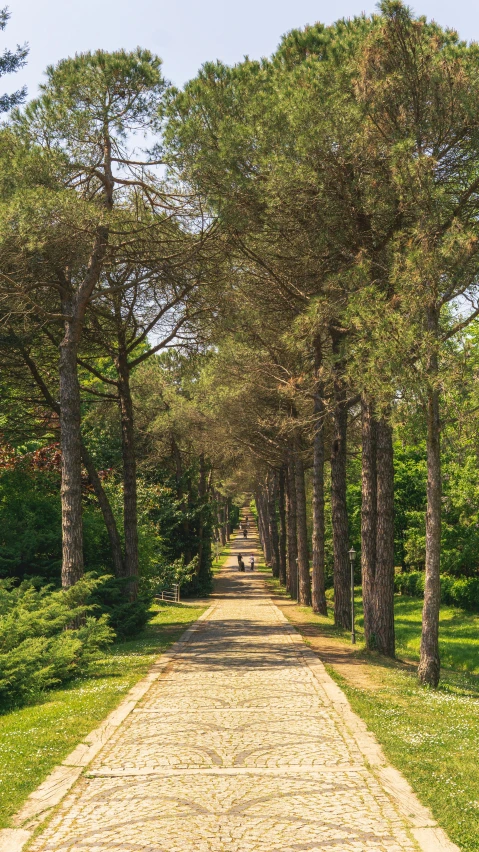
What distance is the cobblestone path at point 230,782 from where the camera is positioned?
16.9 ft

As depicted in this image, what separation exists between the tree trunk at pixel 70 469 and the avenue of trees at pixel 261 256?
46mm

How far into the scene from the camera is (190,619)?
857 inches

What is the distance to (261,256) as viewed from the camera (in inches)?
616

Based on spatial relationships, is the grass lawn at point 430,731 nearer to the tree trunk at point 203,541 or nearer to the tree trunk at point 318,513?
the tree trunk at point 318,513

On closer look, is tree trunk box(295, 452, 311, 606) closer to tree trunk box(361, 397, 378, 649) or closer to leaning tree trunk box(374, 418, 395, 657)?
tree trunk box(361, 397, 378, 649)

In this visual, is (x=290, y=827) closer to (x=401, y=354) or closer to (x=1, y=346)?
(x=401, y=354)

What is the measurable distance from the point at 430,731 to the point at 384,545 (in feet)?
19.4

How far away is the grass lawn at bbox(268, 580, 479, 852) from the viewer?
5.71 m

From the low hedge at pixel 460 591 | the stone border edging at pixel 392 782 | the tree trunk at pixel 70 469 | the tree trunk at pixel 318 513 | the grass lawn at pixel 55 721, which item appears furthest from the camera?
Answer: the low hedge at pixel 460 591

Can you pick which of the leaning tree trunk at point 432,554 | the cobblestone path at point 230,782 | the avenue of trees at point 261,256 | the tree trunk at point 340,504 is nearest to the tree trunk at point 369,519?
the avenue of trees at point 261,256

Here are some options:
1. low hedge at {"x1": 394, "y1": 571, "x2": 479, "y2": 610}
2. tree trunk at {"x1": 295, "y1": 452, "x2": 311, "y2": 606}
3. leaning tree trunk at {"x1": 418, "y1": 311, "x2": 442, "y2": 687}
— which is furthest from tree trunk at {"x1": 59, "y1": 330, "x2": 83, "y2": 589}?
low hedge at {"x1": 394, "y1": 571, "x2": 479, "y2": 610}

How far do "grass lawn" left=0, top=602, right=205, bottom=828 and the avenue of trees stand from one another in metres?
1.00

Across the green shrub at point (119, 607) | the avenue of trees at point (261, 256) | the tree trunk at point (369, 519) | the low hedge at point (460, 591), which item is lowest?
the low hedge at point (460, 591)

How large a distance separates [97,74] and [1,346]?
19.4 ft
